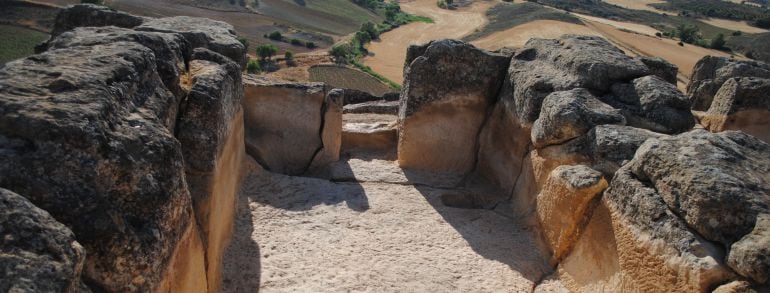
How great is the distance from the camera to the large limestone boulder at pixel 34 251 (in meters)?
2.55

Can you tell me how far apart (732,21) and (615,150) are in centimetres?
7952

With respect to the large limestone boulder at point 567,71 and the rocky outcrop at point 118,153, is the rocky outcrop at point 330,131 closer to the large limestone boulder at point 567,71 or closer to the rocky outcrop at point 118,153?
the large limestone boulder at point 567,71

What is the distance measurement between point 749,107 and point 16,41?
29.5m

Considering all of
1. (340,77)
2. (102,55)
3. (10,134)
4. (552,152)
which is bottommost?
(340,77)

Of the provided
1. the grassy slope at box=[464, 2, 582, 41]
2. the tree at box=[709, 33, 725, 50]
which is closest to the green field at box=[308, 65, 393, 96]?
the grassy slope at box=[464, 2, 582, 41]

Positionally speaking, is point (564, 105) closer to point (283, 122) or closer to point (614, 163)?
point (614, 163)

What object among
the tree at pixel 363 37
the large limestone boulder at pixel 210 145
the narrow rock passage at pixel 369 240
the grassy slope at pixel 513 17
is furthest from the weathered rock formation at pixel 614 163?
the tree at pixel 363 37

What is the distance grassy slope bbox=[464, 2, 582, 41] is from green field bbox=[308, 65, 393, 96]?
13.7 m

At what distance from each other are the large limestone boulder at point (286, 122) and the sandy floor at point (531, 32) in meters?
39.0

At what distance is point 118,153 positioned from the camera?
351cm

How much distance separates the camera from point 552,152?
6.89m

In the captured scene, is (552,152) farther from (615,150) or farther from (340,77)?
(340,77)

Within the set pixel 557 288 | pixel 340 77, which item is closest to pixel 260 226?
pixel 557 288

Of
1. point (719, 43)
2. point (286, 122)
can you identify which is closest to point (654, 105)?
point (286, 122)
